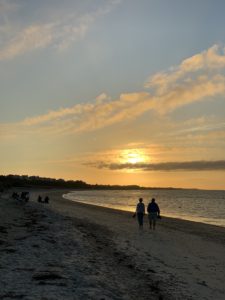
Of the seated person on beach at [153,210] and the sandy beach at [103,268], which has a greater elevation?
the seated person on beach at [153,210]

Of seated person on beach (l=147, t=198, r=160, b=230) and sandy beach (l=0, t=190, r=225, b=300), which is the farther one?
seated person on beach (l=147, t=198, r=160, b=230)

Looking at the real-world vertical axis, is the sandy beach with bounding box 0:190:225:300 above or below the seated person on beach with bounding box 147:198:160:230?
below

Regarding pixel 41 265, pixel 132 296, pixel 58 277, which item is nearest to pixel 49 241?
pixel 41 265

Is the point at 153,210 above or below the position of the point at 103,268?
above

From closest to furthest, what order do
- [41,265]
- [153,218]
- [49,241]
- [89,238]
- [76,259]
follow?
[41,265], [76,259], [49,241], [89,238], [153,218]

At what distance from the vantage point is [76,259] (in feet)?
48.1

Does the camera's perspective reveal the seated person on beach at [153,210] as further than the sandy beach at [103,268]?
Yes

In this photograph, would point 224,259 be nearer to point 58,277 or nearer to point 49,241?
point 49,241

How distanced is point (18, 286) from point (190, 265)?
8.01 m

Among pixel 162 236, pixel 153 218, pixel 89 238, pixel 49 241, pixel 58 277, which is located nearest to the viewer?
pixel 58 277

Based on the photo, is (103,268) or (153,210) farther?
(153,210)

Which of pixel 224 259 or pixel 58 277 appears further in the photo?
pixel 224 259

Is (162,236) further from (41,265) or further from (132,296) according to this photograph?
(132,296)

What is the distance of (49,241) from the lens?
18.6 m
